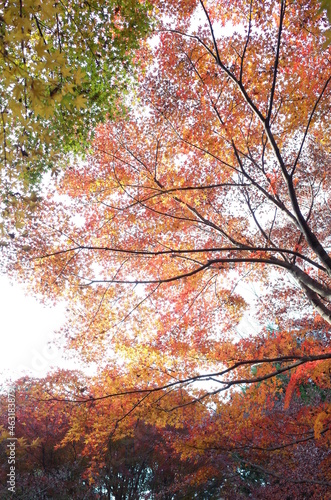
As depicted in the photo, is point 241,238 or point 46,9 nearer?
point 46,9

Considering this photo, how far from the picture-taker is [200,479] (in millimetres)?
9180

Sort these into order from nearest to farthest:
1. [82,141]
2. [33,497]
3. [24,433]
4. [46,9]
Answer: [46,9] → [82,141] → [33,497] → [24,433]

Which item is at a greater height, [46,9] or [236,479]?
[46,9]

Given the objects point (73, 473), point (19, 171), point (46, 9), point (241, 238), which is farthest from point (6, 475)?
point (46, 9)

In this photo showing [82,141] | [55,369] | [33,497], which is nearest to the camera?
[82,141]

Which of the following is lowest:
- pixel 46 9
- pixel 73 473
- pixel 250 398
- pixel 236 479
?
pixel 236 479

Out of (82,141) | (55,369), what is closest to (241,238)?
(82,141)

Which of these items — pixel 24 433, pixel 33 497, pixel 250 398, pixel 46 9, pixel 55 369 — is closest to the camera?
pixel 46 9

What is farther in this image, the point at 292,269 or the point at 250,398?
the point at 250,398

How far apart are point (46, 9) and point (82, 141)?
11.2 feet

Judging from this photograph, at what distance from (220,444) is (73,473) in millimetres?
4484

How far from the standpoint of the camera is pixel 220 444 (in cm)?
735

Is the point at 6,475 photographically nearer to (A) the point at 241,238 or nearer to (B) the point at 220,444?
(B) the point at 220,444

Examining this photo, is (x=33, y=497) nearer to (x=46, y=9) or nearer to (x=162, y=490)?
(x=162, y=490)
